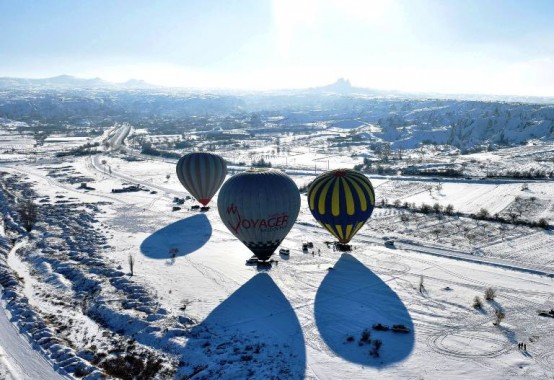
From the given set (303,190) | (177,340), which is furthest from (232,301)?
(303,190)

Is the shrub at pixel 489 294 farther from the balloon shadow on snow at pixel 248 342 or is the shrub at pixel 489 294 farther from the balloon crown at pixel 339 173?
the balloon crown at pixel 339 173

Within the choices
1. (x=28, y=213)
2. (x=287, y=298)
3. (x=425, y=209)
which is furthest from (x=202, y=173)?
(x=425, y=209)

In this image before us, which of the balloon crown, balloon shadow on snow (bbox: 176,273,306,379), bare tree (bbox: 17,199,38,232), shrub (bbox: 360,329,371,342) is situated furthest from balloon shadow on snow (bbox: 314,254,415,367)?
bare tree (bbox: 17,199,38,232)

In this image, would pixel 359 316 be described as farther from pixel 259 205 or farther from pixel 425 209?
pixel 425 209

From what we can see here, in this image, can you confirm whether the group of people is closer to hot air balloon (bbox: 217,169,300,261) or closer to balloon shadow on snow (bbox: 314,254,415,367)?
balloon shadow on snow (bbox: 314,254,415,367)

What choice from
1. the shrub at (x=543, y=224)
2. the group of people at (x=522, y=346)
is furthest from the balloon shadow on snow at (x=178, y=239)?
the shrub at (x=543, y=224)
